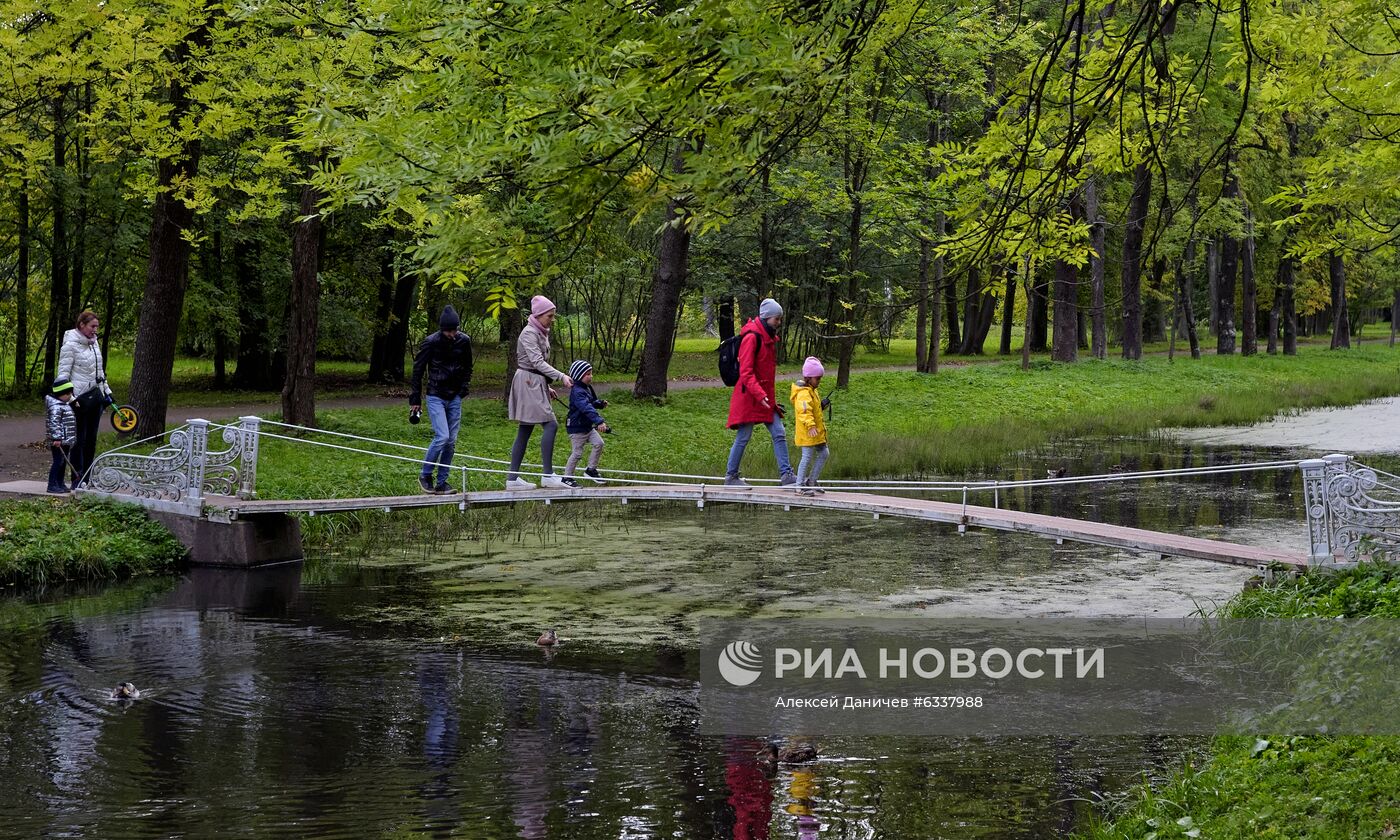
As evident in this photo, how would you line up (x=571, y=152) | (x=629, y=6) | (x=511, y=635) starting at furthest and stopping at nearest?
(x=511, y=635)
(x=629, y=6)
(x=571, y=152)

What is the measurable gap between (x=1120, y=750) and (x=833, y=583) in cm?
504

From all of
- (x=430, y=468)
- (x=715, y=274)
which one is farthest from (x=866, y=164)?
(x=430, y=468)

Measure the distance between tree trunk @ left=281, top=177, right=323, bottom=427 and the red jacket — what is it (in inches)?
324

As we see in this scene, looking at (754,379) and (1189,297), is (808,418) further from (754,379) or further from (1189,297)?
(1189,297)

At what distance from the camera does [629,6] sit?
6488 millimetres

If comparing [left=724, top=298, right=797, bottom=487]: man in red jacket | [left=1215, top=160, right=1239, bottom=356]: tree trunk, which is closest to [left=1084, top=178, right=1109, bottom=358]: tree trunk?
[left=1215, top=160, right=1239, bottom=356]: tree trunk

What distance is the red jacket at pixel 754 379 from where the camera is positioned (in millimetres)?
12039

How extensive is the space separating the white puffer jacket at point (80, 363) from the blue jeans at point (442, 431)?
361cm

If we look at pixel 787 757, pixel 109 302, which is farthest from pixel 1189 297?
pixel 787 757

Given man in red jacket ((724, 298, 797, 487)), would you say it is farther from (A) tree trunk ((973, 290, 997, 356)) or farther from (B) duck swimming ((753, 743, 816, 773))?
(A) tree trunk ((973, 290, 997, 356))

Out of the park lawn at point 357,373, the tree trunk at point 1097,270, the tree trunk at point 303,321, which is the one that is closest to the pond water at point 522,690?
the tree trunk at point 303,321

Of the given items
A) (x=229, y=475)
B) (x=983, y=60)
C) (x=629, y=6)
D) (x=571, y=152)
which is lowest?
(x=229, y=475)

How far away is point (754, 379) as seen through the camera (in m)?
12.1

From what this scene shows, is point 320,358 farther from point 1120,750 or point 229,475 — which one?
point 1120,750
